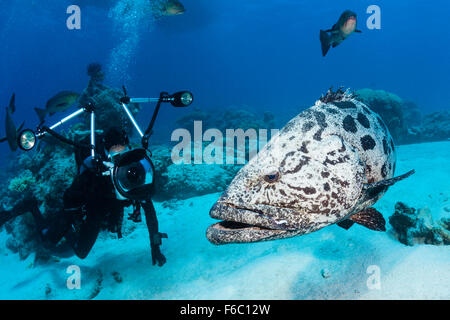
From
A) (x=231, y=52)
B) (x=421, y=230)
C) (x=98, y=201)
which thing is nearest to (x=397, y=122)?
(x=421, y=230)

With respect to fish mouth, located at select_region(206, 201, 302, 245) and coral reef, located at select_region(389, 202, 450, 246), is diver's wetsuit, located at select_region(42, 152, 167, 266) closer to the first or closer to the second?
fish mouth, located at select_region(206, 201, 302, 245)

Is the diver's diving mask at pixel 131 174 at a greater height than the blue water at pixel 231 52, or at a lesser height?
lesser

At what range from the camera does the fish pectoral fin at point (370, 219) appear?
2.56m

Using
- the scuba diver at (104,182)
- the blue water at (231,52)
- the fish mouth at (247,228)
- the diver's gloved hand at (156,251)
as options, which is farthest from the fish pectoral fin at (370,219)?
the blue water at (231,52)

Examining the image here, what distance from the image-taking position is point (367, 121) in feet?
8.75

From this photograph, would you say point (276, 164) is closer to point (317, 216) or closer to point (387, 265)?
point (317, 216)

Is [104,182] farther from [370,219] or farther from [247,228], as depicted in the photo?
[370,219]

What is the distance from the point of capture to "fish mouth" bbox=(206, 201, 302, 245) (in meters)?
1.96

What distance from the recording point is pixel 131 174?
12.5 feet

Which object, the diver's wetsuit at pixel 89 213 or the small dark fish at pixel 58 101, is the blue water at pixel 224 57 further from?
the small dark fish at pixel 58 101

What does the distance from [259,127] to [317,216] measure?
1521cm

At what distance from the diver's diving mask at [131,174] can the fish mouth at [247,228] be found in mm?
2153

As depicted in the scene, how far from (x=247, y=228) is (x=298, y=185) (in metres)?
0.56
